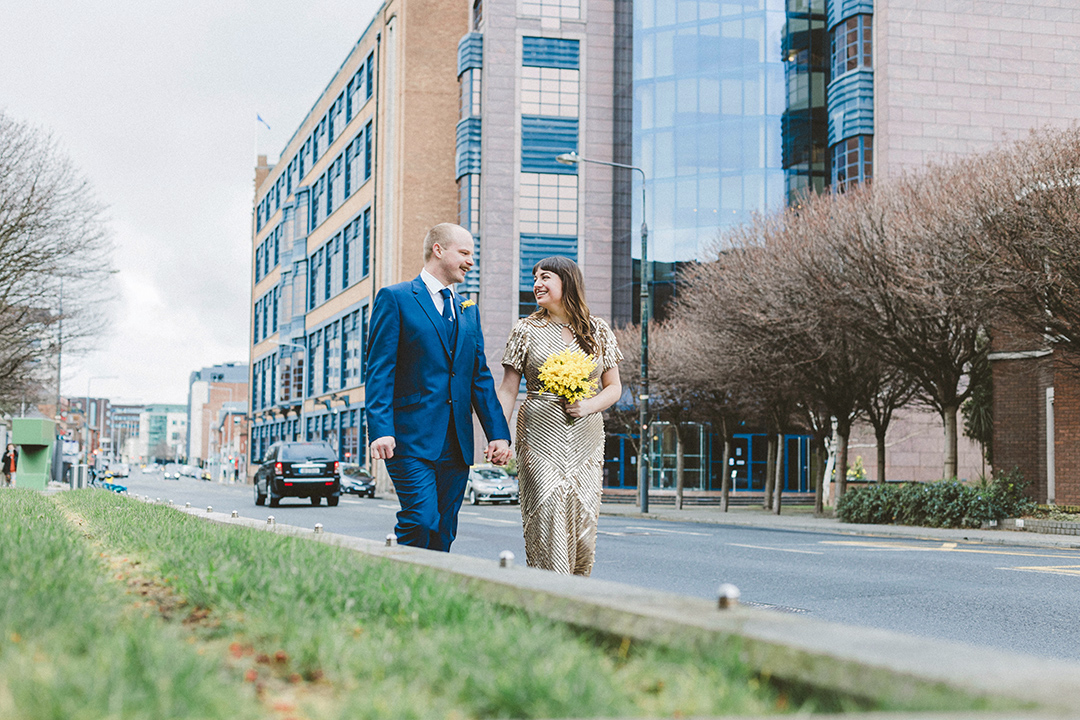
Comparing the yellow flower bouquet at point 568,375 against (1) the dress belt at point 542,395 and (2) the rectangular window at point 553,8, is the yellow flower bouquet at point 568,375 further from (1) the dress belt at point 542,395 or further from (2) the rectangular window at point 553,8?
(2) the rectangular window at point 553,8

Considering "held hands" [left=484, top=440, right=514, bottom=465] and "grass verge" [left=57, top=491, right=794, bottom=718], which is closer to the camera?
"grass verge" [left=57, top=491, right=794, bottom=718]

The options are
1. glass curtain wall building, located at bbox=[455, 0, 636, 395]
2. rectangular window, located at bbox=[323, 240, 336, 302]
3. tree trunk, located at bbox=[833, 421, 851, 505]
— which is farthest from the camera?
rectangular window, located at bbox=[323, 240, 336, 302]

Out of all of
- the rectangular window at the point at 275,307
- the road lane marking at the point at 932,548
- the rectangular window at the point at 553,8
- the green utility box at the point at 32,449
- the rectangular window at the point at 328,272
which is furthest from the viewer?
the rectangular window at the point at 275,307

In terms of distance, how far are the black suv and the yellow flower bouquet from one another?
24.0 meters

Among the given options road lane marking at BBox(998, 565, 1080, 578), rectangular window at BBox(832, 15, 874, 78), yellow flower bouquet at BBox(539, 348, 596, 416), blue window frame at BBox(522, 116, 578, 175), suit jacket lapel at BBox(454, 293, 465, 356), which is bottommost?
road lane marking at BBox(998, 565, 1080, 578)

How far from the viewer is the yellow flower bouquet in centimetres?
563

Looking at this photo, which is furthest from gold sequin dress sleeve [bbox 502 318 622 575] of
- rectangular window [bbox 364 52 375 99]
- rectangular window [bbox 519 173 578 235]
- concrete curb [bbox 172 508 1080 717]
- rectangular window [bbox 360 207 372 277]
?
rectangular window [bbox 364 52 375 99]

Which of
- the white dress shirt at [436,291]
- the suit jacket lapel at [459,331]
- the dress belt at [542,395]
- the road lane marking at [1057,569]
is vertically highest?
the white dress shirt at [436,291]

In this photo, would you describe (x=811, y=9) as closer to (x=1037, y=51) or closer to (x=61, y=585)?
(x=1037, y=51)

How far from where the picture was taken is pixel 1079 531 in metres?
19.3

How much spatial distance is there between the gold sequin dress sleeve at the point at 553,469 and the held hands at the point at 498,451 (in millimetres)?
84

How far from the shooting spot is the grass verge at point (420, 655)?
2.33 m

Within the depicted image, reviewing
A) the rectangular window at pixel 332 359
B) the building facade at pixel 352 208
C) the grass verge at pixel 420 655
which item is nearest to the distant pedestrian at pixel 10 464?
the building facade at pixel 352 208

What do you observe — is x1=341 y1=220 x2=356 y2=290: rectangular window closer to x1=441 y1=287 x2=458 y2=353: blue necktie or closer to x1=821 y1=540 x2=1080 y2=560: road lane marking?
x1=821 y1=540 x2=1080 y2=560: road lane marking
